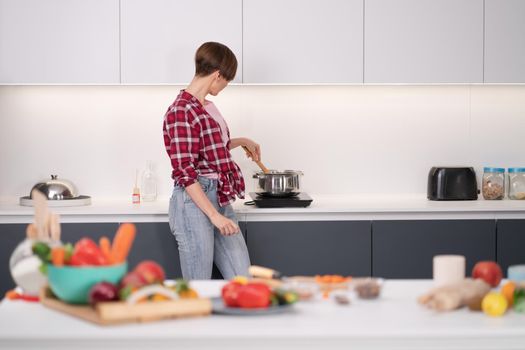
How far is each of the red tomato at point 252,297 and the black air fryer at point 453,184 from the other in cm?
248

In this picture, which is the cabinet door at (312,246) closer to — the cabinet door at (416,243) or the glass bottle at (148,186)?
the cabinet door at (416,243)

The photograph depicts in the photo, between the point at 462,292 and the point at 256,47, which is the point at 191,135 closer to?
the point at 256,47

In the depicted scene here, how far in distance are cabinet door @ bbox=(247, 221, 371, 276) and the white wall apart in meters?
0.65

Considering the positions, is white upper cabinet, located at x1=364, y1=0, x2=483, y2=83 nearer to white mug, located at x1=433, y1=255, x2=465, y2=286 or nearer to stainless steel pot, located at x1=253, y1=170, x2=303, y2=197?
stainless steel pot, located at x1=253, y1=170, x2=303, y2=197

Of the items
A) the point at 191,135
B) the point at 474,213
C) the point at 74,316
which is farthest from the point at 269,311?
the point at 474,213

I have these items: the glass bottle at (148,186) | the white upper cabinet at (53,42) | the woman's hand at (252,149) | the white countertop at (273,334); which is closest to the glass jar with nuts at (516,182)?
the woman's hand at (252,149)

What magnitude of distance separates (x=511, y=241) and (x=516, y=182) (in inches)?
Result: 22.5

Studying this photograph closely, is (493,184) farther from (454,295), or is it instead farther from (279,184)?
(454,295)

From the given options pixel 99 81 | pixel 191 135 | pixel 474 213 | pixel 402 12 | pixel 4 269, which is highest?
pixel 402 12

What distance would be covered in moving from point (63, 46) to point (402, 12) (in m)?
1.73

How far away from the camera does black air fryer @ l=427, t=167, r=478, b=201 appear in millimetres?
4188

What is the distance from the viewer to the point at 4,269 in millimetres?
3816

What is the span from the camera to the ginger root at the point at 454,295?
1879 millimetres

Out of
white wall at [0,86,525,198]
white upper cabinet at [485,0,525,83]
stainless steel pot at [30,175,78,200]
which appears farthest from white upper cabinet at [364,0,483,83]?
stainless steel pot at [30,175,78,200]
